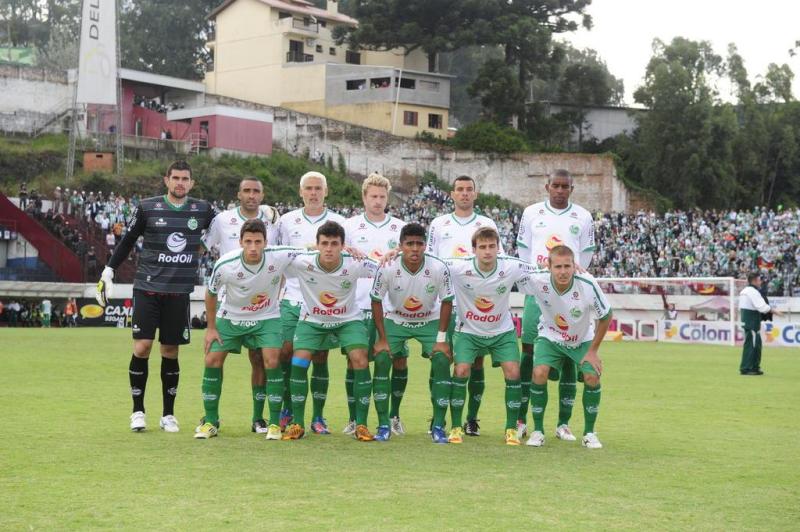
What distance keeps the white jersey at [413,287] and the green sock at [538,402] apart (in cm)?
120

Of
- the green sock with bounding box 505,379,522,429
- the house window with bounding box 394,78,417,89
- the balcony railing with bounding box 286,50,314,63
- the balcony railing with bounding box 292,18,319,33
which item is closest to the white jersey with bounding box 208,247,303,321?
the green sock with bounding box 505,379,522,429

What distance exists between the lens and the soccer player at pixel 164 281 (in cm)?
1097

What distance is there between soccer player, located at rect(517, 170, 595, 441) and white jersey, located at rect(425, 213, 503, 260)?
51 centimetres

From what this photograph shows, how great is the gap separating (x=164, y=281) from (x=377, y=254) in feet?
7.33

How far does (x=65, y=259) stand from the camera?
4294 cm

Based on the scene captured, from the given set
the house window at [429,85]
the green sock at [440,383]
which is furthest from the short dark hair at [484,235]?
the house window at [429,85]

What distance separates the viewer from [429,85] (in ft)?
241

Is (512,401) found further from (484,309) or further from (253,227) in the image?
(253,227)

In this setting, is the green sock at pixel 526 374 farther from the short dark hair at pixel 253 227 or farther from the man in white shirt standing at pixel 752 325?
the man in white shirt standing at pixel 752 325

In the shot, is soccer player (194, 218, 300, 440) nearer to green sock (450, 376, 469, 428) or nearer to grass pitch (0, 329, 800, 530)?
grass pitch (0, 329, 800, 530)

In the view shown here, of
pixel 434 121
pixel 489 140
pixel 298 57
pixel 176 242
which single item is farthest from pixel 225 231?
pixel 298 57

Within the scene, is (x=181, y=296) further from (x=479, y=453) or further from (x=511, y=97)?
(x=511, y=97)

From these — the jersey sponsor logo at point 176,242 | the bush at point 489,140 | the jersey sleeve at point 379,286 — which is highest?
the bush at point 489,140

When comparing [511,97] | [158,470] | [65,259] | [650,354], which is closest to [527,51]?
[511,97]
